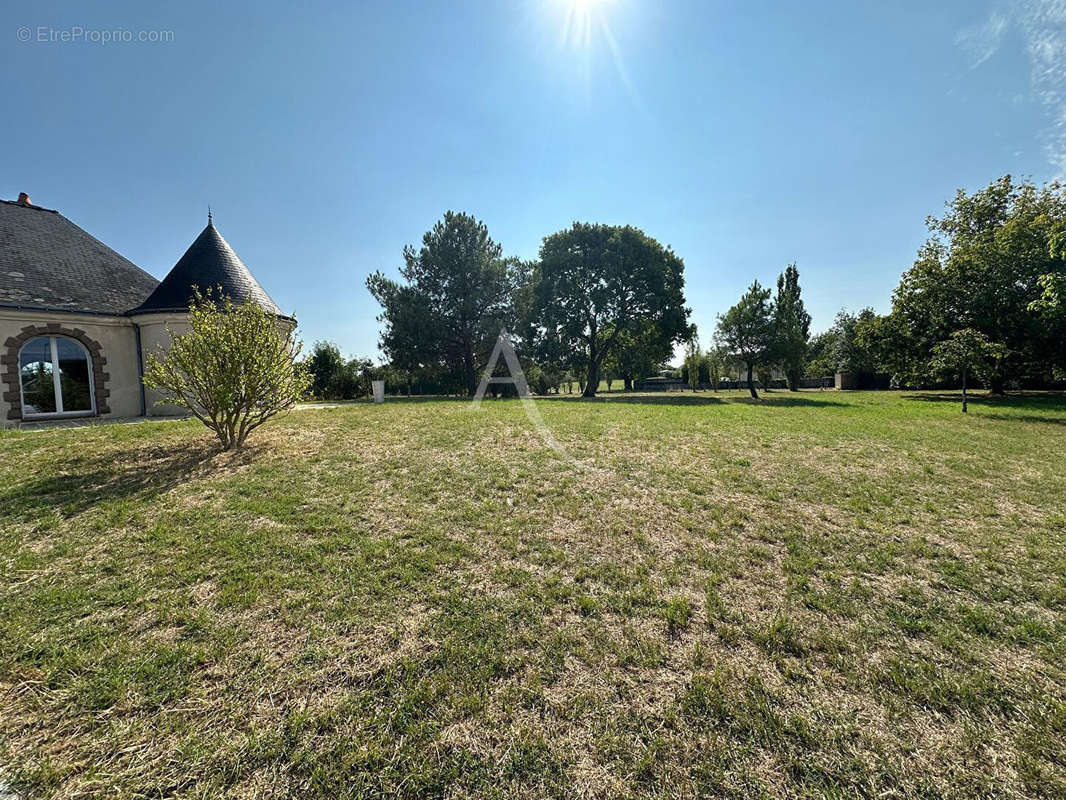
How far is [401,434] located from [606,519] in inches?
240

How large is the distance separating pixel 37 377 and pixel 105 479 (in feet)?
34.0

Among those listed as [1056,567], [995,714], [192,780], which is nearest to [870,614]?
[995,714]

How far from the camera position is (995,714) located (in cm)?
214

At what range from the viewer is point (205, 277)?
13188 millimetres

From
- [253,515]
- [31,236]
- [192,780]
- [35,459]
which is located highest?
[31,236]

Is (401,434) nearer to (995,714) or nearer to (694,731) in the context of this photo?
(694,731)

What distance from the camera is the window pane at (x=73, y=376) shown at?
1164cm

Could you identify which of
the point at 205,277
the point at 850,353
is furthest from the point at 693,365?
the point at 205,277

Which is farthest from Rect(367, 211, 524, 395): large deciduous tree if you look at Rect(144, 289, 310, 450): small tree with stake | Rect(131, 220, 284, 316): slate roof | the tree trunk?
Rect(144, 289, 310, 450): small tree with stake

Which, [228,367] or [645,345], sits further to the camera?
[645,345]

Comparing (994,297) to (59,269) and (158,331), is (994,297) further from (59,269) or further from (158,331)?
(59,269)

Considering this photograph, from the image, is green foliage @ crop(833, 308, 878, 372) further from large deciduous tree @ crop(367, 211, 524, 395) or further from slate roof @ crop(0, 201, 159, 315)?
slate roof @ crop(0, 201, 159, 315)

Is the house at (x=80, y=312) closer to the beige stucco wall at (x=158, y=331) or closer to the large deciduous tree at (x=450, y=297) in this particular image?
the beige stucco wall at (x=158, y=331)

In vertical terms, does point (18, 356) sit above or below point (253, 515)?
above
